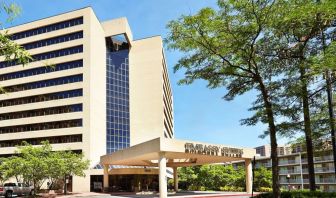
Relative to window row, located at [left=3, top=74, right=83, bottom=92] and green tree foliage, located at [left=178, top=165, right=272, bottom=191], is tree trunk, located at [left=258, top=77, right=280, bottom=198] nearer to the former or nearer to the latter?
green tree foliage, located at [left=178, top=165, right=272, bottom=191]

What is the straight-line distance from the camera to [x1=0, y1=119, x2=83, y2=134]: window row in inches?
2616

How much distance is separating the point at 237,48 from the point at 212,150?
2225cm

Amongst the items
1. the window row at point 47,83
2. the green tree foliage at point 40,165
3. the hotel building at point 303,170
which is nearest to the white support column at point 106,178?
the green tree foliage at point 40,165

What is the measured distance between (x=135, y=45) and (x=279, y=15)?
61385mm

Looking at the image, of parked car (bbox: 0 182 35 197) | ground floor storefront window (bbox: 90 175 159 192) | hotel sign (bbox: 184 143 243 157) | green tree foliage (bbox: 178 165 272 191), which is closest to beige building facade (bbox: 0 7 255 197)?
ground floor storefront window (bbox: 90 175 159 192)

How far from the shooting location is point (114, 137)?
70750mm

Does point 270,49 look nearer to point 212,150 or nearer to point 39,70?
point 212,150

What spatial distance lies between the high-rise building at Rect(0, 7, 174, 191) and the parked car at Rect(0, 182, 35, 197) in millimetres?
15099

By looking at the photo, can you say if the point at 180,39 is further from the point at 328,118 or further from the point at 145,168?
the point at 145,168

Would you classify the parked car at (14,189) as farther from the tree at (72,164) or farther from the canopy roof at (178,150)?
the canopy roof at (178,150)

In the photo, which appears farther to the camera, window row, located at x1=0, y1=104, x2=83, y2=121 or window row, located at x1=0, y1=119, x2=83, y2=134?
window row, located at x1=0, y1=104, x2=83, y2=121

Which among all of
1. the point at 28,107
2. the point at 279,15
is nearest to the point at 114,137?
the point at 28,107

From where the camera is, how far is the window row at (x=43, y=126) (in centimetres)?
6644

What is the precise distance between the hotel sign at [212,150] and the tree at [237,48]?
15.1m
